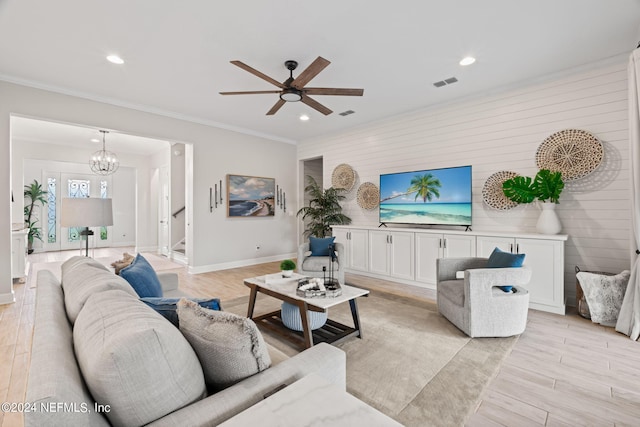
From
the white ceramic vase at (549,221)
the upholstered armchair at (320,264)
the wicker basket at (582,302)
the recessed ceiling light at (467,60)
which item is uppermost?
the recessed ceiling light at (467,60)

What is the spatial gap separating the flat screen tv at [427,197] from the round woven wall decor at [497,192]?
235 mm

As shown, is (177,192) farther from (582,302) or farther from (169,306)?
(582,302)

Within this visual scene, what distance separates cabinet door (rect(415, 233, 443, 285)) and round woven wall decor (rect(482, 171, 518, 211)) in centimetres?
84

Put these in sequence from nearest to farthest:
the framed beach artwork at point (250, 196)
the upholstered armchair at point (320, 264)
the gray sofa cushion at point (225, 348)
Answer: the gray sofa cushion at point (225, 348) < the upholstered armchair at point (320, 264) < the framed beach artwork at point (250, 196)

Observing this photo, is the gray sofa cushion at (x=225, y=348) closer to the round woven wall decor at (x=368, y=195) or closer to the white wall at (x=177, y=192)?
the round woven wall decor at (x=368, y=195)

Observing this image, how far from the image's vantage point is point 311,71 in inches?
105

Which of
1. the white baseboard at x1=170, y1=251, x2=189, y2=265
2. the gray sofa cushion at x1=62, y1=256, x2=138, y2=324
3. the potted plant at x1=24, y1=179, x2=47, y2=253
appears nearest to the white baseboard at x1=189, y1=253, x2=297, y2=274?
the white baseboard at x1=170, y1=251, x2=189, y2=265

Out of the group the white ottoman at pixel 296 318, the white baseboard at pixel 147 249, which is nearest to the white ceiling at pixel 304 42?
the white ottoman at pixel 296 318

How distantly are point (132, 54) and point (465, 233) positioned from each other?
4508 millimetres

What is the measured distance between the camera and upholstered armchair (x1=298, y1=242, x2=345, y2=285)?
4195mm

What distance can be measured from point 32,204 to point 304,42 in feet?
28.3

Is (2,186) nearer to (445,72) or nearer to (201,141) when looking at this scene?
(201,141)

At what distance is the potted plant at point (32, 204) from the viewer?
24.5 feet

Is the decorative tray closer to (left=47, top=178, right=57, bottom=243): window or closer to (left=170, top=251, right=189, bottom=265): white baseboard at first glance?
(left=170, top=251, right=189, bottom=265): white baseboard
